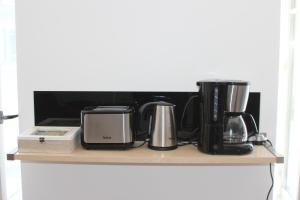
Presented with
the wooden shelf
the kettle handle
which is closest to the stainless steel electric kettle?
the wooden shelf

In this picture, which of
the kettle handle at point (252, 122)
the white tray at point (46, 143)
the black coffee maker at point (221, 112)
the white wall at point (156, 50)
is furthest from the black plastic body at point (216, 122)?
the white tray at point (46, 143)

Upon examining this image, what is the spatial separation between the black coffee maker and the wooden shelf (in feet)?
0.12

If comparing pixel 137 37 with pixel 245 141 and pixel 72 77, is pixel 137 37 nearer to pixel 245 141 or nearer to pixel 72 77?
pixel 72 77

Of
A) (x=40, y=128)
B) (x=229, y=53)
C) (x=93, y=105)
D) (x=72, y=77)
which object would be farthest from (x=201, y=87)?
(x=40, y=128)

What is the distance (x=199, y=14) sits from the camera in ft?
4.78

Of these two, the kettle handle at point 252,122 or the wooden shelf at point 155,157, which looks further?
the kettle handle at point 252,122

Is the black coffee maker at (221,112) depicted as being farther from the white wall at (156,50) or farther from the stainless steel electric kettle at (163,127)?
the white wall at (156,50)

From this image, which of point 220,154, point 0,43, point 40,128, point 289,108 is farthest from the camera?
point 289,108

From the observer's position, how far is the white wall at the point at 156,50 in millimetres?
1456

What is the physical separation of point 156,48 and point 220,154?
621mm

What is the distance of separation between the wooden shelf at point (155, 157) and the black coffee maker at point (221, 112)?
0.04 meters

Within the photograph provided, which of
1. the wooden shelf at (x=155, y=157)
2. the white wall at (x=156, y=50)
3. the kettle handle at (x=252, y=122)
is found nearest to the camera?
the wooden shelf at (x=155, y=157)

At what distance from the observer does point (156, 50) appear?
1480 millimetres

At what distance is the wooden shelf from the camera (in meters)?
1.20
